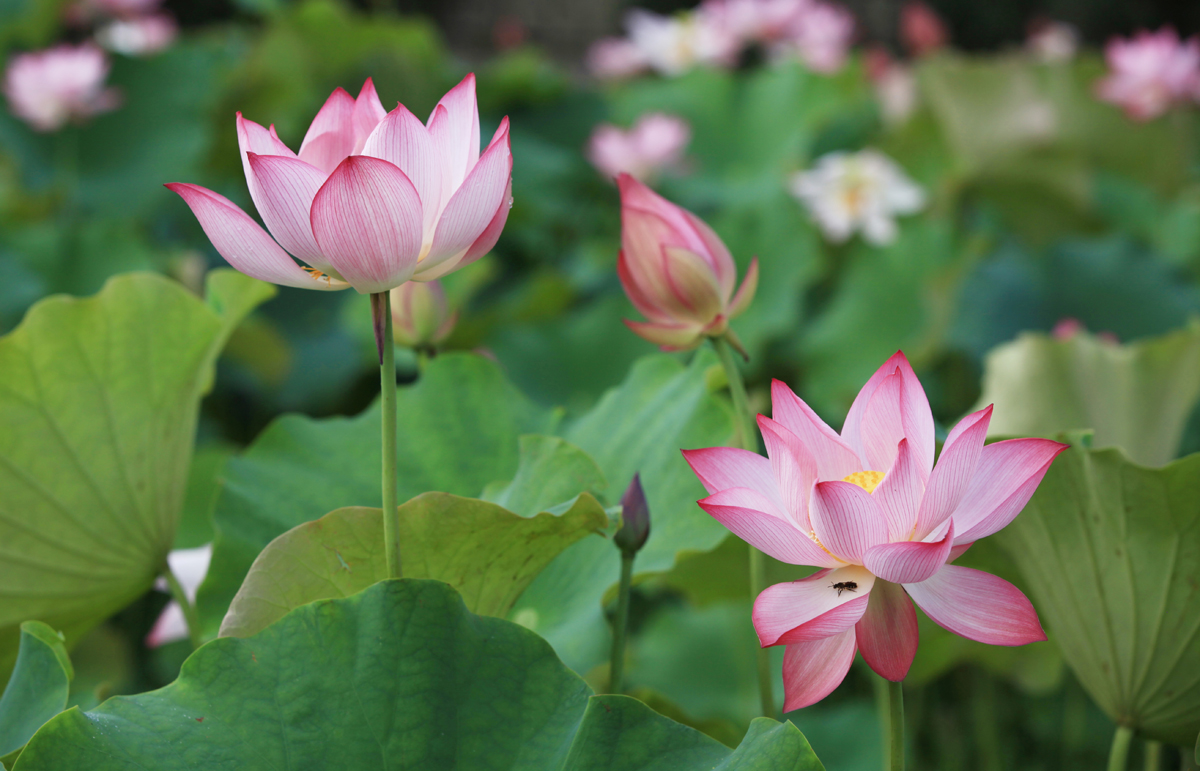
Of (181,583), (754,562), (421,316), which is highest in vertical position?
(421,316)

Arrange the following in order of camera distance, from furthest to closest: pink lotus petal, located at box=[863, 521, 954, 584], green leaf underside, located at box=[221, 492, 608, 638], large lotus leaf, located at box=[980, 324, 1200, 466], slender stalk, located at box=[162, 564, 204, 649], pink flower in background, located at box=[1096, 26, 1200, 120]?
1. pink flower in background, located at box=[1096, 26, 1200, 120]
2. large lotus leaf, located at box=[980, 324, 1200, 466]
3. slender stalk, located at box=[162, 564, 204, 649]
4. green leaf underside, located at box=[221, 492, 608, 638]
5. pink lotus petal, located at box=[863, 521, 954, 584]

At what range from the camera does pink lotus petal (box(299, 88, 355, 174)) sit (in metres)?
0.45

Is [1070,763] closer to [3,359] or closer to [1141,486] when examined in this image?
[1141,486]

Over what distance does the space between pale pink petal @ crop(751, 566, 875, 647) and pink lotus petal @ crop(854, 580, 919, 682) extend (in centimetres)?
1

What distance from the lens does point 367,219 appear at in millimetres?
389

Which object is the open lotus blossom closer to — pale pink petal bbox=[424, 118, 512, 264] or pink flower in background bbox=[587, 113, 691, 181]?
pale pink petal bbox=[424, 118, 512, 264]

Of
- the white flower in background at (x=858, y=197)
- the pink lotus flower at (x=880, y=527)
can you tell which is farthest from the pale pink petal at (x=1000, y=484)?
the white flower in background at (x=858, y=197)

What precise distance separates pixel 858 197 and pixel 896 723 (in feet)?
4.56

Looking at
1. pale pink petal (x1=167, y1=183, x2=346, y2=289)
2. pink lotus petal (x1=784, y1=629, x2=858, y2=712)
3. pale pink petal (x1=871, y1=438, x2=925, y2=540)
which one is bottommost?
pink lotus petal (x1=784, y1=629, x2=858, y2=712)

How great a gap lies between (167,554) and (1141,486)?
636 mm

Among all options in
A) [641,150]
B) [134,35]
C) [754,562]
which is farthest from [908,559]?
[134,35]

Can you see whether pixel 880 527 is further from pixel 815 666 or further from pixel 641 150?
pixel 641 150

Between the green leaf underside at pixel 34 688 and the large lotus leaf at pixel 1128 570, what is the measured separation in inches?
20.9

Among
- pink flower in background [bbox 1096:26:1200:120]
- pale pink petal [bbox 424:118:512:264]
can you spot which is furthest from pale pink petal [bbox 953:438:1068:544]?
pink flower in background [bbox 1096:26:1200:120]
